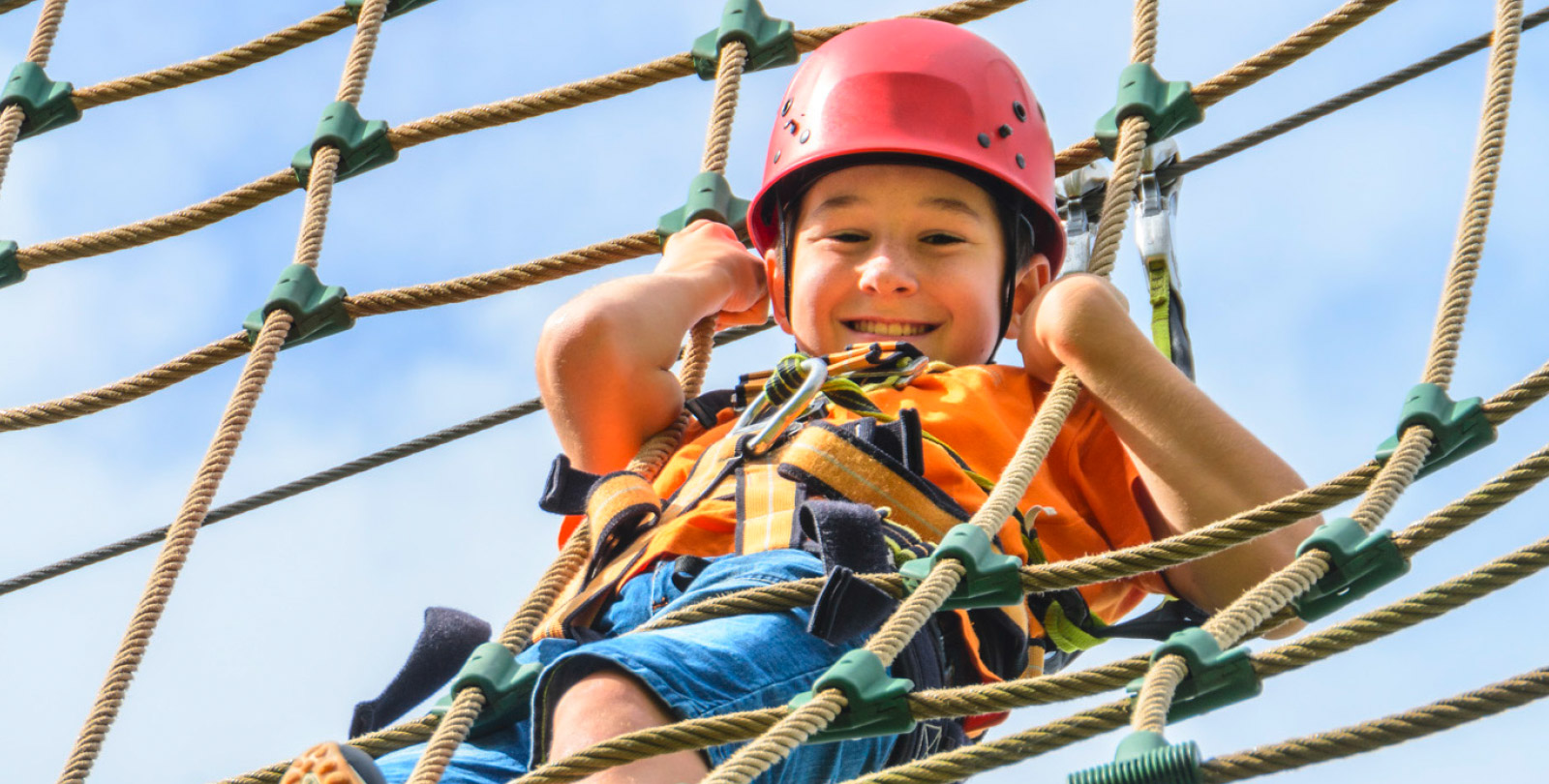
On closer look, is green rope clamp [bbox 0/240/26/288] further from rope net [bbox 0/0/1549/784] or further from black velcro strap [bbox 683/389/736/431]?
black velcro strap [bbox 683/389/736/431]

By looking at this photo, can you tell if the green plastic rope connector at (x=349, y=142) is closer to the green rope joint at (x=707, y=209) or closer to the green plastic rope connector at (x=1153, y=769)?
the green rope joint at (x=707, y=209)

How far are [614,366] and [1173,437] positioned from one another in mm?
680

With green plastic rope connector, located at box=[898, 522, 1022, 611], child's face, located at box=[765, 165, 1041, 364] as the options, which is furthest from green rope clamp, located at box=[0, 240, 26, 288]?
green plastic rope connector, located at box=[898, 522, 1022, 611]

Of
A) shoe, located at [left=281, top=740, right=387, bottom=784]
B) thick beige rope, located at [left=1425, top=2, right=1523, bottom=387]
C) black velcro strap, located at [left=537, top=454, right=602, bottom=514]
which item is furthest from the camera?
black velcro strap, located at [left=537, top=454, right=602, bottom=514]

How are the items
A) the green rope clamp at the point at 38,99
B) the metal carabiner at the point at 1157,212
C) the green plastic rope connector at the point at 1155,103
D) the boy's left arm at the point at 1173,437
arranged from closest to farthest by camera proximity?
the boy's left arm at the point at 1173,437, the green plastic rope connector at the point at 1155,103, the metal carabiner at the point at 1157,212, the green rope clamp at the point at 38,99

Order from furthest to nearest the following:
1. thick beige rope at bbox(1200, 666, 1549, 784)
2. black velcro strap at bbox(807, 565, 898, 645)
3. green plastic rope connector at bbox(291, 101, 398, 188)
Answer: green plastic rope connector at bbox(291, 101, 398, 188), black velcro strap at bbox(807, 565, 898, 645), thick beige rope at bbox(1200, 666, 1549, 784)

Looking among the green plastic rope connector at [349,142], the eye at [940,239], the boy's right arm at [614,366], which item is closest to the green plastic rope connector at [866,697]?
the boy's right arm at [614,366]

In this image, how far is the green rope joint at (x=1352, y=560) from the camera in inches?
86.7

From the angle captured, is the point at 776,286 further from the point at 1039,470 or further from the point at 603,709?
the point at 603,709

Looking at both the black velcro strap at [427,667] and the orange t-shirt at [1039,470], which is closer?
the black velcro strap at [427,667]

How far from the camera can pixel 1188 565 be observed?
2.70 m

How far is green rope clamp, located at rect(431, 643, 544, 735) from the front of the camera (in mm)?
2307

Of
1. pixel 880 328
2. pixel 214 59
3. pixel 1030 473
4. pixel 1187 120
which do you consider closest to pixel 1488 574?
pixel 1030 473

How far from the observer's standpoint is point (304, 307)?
10.9 ft
